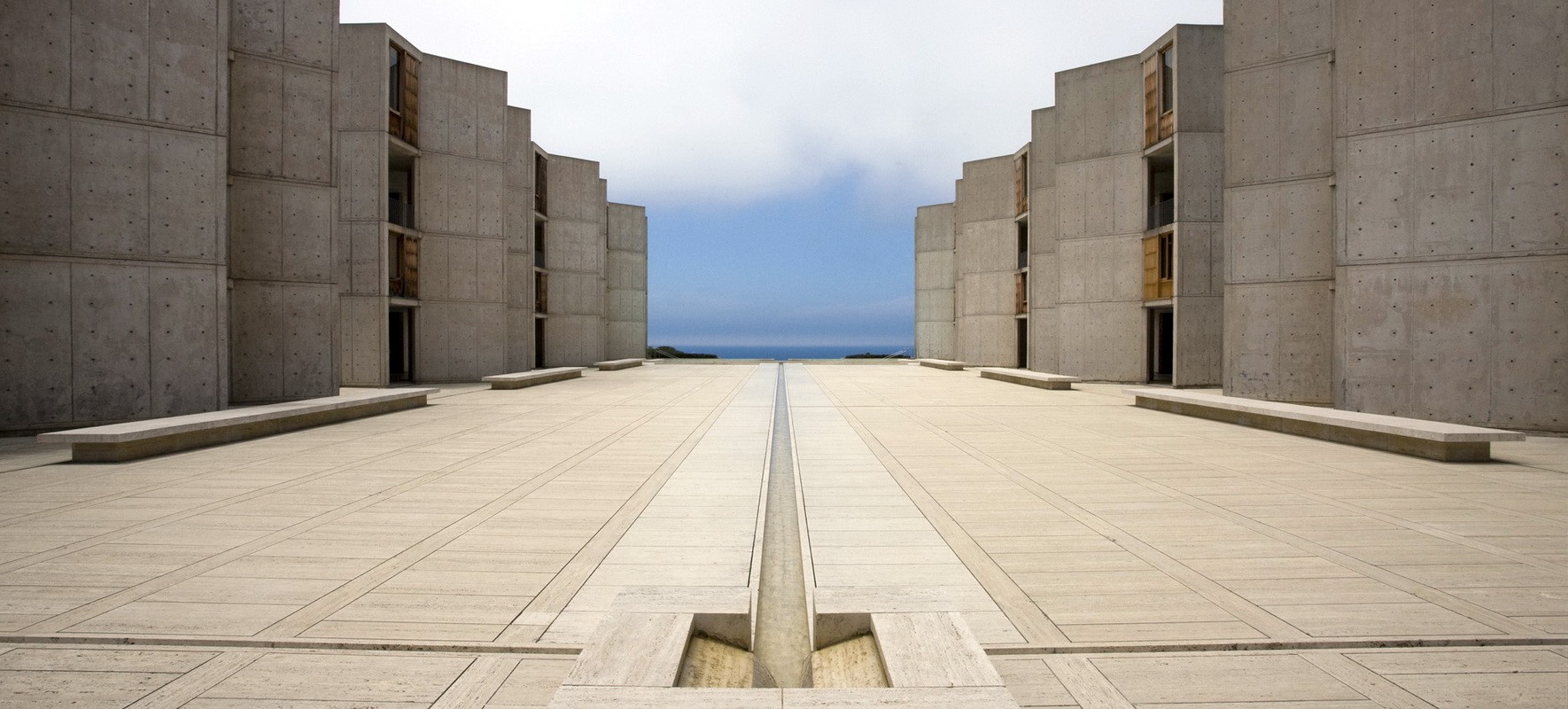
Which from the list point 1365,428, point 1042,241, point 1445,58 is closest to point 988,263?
point 1042,241

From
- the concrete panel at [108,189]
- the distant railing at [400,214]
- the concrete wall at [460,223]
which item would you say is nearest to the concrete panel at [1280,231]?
the concrete panel at [108,189]

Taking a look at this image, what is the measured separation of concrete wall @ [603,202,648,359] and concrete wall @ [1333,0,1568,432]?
3460cm

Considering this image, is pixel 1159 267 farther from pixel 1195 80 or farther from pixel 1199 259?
pixel 1195 80

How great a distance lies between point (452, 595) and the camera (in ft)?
14.2

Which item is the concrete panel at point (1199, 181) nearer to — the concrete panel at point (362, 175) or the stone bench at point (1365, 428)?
the stone bench at point (1365, 428)

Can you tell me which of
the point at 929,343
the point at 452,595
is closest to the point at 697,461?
the point at 452,595

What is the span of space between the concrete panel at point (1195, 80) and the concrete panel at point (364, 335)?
22.9 metres

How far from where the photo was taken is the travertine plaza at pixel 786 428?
3514 millimetres

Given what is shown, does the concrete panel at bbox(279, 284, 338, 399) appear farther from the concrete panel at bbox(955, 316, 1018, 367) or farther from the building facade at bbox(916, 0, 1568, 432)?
the concrete panel at bbox(955, 316, 1018, 367)

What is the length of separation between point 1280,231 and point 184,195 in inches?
783

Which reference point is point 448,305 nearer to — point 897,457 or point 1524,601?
point 897,457

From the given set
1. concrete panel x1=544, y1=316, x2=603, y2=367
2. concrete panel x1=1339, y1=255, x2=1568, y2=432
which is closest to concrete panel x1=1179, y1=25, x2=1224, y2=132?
concrete panel x1=1339, y1=255, x2=1568, y2=432

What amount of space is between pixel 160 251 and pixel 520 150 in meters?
17.9

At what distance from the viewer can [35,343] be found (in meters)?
11.0
